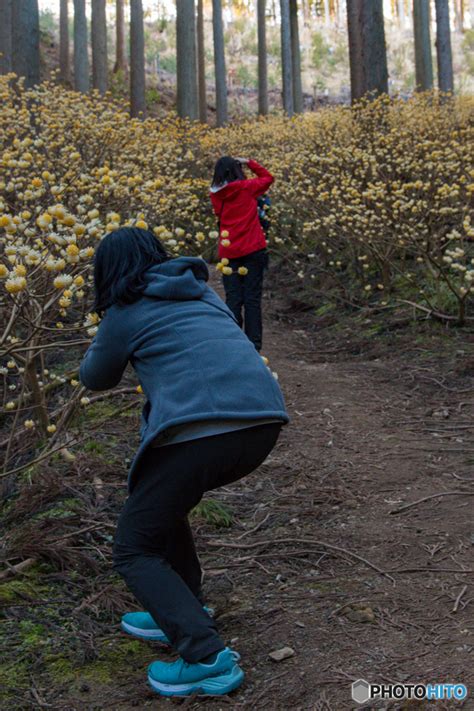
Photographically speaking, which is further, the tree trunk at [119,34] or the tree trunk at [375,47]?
the tree trunk at [119,34]

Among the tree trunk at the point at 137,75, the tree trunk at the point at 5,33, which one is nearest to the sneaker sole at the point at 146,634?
the tree trunk at the point at 5,33

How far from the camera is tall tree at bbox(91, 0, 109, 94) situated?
1875cm

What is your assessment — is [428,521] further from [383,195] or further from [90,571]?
[383,195]

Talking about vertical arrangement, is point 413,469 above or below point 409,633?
above

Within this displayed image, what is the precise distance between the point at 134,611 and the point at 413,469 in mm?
2008

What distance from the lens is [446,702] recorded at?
233 cm

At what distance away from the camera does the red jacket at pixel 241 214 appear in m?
6.75

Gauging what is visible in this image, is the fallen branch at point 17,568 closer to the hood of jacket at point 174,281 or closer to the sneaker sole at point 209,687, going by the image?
the sneaker sole at point 209,687

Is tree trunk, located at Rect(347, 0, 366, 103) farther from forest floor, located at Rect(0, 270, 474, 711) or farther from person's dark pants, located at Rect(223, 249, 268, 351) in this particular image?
forest floor, located at Rect(0, 270, 474, 711)

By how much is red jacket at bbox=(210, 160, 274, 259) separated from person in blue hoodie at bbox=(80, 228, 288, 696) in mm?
4037

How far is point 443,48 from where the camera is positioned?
730 inches

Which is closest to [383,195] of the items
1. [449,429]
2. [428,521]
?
[449,429]

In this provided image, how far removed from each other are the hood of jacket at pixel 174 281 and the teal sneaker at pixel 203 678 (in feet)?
3.90

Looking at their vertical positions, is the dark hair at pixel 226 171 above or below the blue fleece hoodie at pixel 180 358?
above
